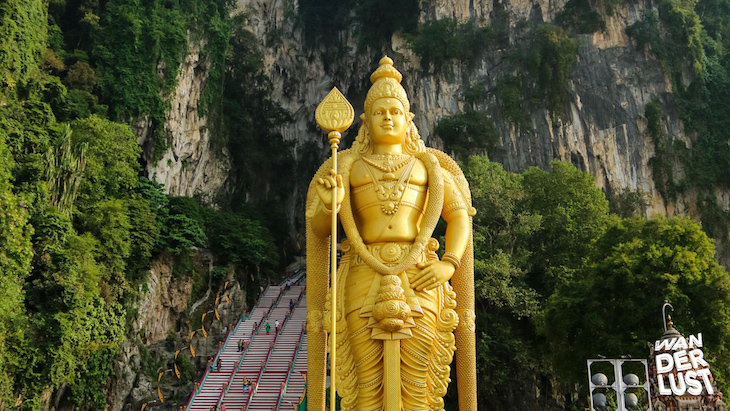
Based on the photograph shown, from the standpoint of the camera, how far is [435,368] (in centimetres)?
586

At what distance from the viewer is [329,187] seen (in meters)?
5.67

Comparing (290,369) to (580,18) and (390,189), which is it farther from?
(580,18)

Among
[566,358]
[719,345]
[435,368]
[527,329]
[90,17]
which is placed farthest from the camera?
[90,17]

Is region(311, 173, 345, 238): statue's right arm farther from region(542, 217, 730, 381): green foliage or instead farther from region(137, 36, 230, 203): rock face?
region(137, 36, 230, 203): rock face

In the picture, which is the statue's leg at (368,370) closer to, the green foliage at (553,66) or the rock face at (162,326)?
the rock face at (162,326)

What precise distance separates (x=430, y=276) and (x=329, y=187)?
1093 mm

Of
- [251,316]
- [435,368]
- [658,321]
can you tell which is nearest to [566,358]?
[658,321]

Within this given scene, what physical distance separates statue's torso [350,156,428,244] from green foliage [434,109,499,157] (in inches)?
773

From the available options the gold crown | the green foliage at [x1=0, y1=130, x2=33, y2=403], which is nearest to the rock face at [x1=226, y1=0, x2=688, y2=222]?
the green foliage at [x1=0, y1=130, x2=33, y2=403]

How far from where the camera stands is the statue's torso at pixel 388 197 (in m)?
6.07

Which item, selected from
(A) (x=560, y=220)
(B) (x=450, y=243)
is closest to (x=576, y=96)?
(A) (x=560, y=220)

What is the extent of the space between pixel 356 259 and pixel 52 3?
1893 centimetres

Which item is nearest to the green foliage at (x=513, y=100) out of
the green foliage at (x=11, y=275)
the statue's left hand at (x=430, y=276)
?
the green foliage at (x=11, y=275)

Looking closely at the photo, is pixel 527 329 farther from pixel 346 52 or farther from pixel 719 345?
pixel 346 52
